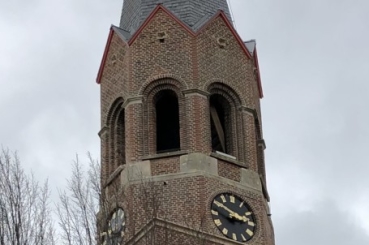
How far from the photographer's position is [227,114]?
4466 cm

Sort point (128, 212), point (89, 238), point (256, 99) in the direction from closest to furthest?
point (89, 238) < point (128, 212) < point (256, 99)

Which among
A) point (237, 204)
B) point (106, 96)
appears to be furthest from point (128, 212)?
point (106, 96)

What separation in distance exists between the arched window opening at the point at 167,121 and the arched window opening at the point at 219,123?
1.19 metres

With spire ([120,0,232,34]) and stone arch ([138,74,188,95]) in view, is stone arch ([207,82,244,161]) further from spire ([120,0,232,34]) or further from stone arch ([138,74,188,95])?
spire ([120,0,232,34])

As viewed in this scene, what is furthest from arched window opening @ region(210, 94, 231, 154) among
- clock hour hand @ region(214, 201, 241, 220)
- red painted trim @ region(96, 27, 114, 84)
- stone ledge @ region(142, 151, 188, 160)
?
A: red painted trim @ region(96, 27, 114, 84)

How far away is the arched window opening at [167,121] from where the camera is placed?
145 feet

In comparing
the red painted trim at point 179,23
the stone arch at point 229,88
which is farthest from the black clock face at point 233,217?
the red painted trim at point 179,23

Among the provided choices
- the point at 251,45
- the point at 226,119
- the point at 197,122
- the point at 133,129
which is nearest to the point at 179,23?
the point at 251,45

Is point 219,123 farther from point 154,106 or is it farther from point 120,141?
point 120,141

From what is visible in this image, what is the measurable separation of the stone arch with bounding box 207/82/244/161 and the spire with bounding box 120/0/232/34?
7.50 ft

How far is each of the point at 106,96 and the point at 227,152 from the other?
4.71m

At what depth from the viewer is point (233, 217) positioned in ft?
137

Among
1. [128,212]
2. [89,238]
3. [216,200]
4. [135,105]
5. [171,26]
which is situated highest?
[171,26]

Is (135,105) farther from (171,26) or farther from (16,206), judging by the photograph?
(16,206)
